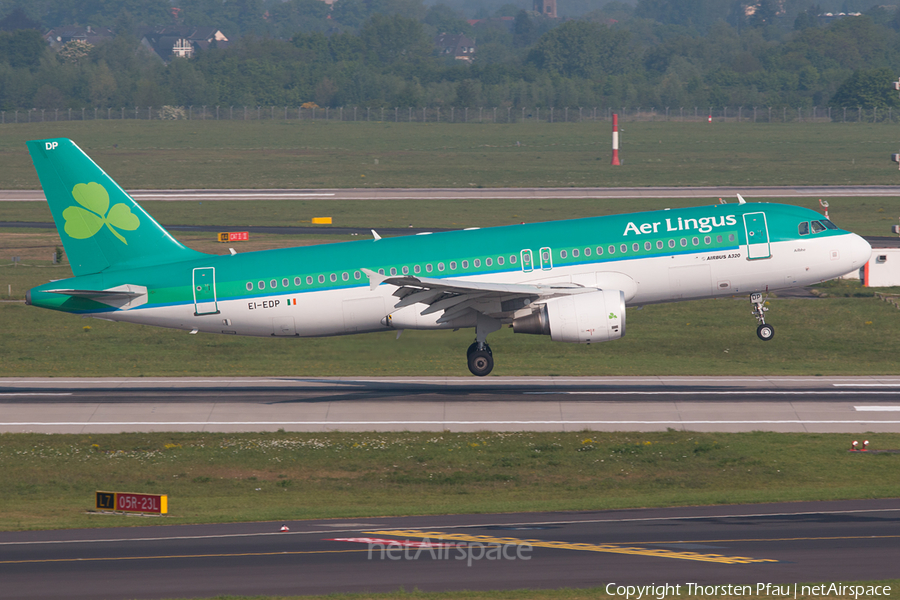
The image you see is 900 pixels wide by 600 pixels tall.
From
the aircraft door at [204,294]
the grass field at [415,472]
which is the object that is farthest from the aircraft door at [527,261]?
the aircraft door at [204,294]

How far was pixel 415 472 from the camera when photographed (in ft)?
115

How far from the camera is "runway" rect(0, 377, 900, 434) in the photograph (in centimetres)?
4091

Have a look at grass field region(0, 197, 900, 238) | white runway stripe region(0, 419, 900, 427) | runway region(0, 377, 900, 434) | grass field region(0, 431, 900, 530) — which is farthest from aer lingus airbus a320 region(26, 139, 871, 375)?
grass field region(0, 197, 900, 238)

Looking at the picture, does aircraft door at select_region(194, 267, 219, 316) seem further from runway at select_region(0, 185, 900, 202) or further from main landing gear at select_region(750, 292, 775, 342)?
runway at select_region(0, 185, 900, 202)

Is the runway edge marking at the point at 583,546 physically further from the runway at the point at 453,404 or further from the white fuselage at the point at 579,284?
the white fuselage at the point at 579,284

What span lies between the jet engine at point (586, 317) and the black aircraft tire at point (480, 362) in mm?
3635

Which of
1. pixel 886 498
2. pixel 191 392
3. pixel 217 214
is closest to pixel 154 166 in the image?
pixel 217 214

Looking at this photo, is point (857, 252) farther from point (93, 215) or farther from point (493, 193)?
point (493, 193)

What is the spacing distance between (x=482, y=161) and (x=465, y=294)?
125 meters

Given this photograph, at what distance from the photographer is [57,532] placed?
2866 centimetres

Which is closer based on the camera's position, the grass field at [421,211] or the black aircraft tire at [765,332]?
the black aircraft tire at [765,332]

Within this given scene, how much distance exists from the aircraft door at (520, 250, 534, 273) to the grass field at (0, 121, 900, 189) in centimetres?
8907

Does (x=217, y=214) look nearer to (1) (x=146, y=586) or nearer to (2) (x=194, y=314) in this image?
(2) (x=194, y=314)

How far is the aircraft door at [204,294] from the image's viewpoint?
44312 mm
